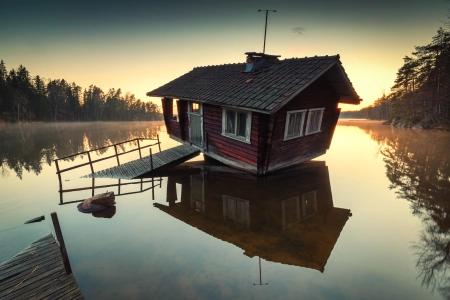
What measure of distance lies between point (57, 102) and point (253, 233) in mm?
89347

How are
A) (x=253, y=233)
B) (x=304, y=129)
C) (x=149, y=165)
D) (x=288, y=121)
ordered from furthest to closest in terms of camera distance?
(x=149, y=165), (x=304, y=129), (x=288, y=121), (x=253, y=233)

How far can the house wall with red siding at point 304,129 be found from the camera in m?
Result: 10.9

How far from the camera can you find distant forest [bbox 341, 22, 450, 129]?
3030cm

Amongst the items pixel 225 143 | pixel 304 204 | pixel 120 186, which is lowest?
pixel 120 186

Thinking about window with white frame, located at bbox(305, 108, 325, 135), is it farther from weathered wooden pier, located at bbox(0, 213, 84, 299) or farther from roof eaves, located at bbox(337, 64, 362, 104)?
weathered wooden pier, located at bbox(0, 213, 84, 299)

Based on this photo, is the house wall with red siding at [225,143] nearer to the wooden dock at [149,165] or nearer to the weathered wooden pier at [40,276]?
the wooden dock at [149,165]

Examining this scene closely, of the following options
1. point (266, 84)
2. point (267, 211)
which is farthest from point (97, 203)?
point (266, 84)

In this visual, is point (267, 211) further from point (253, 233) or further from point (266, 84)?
point (266, 84)

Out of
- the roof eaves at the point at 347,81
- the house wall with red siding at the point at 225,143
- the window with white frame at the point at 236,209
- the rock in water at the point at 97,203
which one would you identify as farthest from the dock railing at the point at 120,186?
the roof eaves at the point at 347,81

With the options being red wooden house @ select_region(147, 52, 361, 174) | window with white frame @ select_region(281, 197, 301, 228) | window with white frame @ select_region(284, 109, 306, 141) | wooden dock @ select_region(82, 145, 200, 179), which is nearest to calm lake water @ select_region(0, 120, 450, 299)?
window with white frame @ select_region(281, 197, 301, 228)

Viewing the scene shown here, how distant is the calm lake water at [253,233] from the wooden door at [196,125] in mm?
2493

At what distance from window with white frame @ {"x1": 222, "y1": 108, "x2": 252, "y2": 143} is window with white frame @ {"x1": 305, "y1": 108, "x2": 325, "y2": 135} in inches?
157

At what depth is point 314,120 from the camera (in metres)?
A: 13.4

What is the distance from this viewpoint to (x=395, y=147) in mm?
20922
